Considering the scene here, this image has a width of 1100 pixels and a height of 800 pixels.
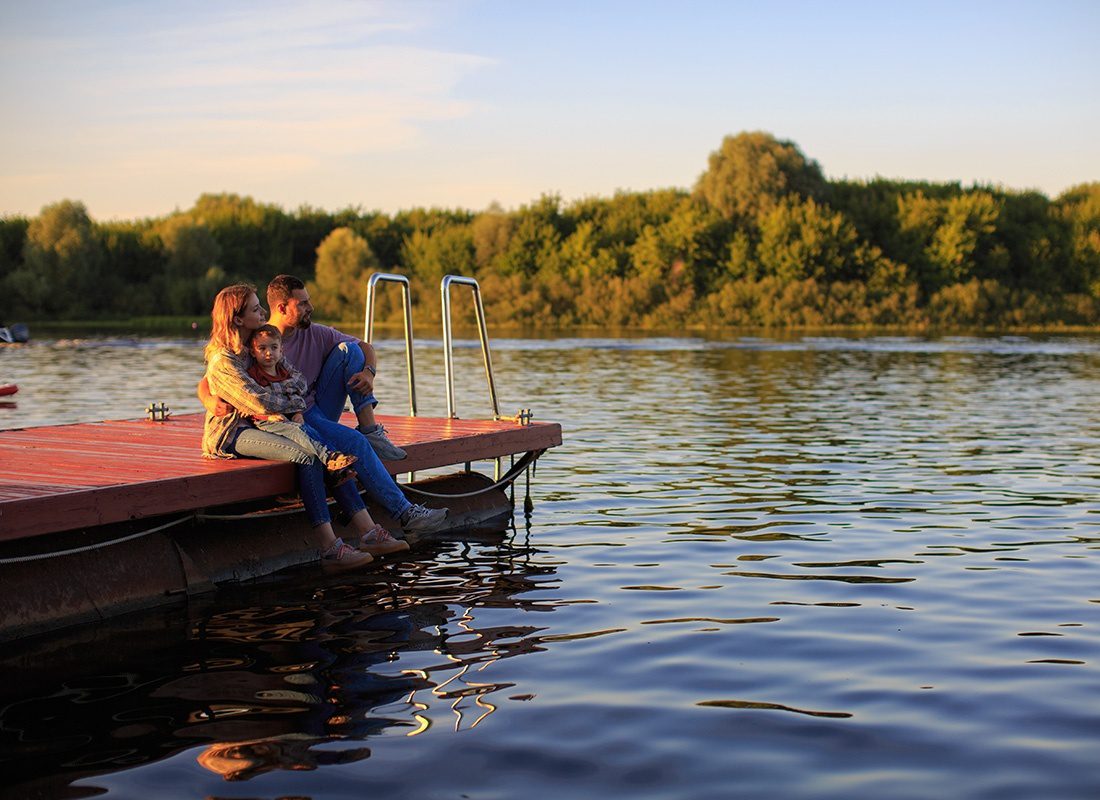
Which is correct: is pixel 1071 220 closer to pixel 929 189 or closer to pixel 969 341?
pixel 929 189

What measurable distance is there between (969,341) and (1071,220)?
27.5 metres

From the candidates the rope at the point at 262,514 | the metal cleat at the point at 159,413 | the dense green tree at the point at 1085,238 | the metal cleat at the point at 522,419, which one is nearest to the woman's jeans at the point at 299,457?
the rope at the point at 262,514

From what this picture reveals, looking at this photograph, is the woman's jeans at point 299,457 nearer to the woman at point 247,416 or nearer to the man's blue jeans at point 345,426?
the woman at point 247,416

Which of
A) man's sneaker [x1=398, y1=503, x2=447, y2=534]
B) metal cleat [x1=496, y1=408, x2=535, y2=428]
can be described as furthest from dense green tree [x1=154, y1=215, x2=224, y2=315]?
man's sneaker [x1=398, y1=503, x2=447, y2=534]

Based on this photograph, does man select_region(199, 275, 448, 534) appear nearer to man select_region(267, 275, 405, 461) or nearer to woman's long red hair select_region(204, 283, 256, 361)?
man select_region(267, 275, 405, 461)

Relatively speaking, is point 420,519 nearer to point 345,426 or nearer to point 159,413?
point 345,426

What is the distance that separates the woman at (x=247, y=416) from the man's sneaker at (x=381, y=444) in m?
0.78

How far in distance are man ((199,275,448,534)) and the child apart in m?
0.29

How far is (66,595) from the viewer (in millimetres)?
7000

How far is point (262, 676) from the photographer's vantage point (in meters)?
6.02

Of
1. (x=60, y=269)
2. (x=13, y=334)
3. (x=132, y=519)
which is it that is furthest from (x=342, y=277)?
(x=132, y=519)

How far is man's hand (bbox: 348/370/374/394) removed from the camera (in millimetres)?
8512

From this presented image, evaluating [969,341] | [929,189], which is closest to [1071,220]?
[929,189]

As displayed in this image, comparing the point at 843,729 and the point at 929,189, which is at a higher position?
the point at 929,189
